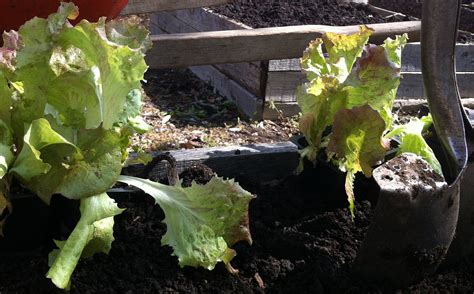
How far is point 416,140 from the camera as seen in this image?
4.88ft

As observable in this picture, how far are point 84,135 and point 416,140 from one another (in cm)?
75

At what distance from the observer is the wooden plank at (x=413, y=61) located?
3.26 meters

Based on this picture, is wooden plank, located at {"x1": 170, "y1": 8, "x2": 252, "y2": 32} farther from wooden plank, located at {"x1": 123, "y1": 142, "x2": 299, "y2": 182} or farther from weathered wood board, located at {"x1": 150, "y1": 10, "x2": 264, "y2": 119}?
wooden plank, located at {"x1": 123, "y1": 142, "x2": 299, "y2": 182}

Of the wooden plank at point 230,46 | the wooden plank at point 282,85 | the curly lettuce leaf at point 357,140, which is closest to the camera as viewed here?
the curly lettuce leaf at point 357,140

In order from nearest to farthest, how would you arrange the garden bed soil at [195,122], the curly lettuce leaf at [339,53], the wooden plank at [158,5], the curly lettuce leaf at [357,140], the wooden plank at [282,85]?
1. the curly lettuce leaf at [357,140]
2. the curly lettuce leaf at [339,53]
3. the wooden plank at [158,5]
4. the garden bed soil at [195,122]
5. the wooden plank at [282,85]

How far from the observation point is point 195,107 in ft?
11.7

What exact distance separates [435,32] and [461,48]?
248cm

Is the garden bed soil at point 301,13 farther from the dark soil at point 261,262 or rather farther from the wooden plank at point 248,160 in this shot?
the dark soil at point 261,262

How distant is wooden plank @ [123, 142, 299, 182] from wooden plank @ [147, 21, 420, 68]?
1.11 meters

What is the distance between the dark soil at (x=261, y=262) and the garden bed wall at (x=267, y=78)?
1.76 metres

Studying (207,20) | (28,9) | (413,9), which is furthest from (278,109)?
(413,9)

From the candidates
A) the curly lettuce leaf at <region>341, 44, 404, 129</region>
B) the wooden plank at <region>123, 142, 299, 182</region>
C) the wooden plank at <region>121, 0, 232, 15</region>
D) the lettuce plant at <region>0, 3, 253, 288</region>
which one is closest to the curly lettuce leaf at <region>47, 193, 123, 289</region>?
the lettuce plant at <region>0, 3, 253, 288</region>

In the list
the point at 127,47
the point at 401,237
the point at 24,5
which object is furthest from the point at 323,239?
the point at 24,5

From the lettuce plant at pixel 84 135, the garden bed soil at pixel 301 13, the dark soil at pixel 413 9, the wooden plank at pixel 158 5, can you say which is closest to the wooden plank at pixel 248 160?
the lettuce plant at pixel 84 135
